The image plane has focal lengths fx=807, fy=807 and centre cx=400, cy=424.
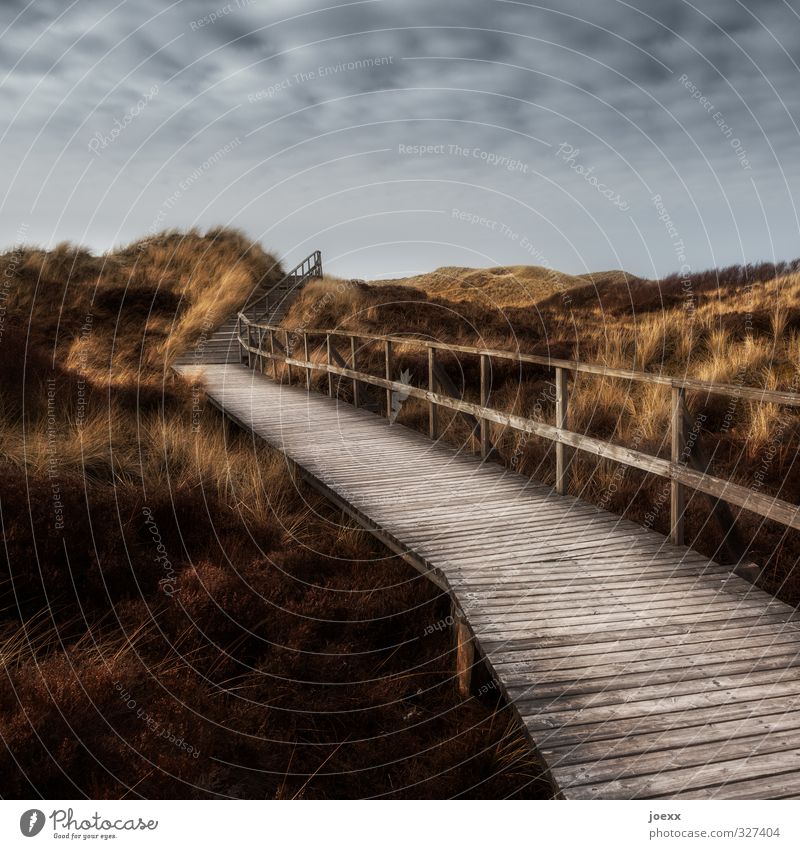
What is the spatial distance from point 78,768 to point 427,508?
3.46 metres

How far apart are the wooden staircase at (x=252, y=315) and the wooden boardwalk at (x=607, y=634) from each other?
45.8 ft

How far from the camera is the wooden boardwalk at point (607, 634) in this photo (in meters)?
3.04

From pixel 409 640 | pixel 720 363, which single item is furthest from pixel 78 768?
pixel 720 363

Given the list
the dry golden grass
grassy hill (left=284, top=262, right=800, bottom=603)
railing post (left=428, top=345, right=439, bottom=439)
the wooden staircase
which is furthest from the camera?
the dry golden grass

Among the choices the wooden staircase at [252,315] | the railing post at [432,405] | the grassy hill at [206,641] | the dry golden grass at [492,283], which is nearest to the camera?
the grassy hill at [206,641]

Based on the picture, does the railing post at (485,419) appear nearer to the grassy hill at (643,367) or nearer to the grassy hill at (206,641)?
the grassy hill at (643,367)

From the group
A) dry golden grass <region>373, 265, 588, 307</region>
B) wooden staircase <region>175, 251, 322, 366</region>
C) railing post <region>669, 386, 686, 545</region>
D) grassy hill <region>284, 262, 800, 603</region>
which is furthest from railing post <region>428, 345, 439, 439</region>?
dry golden grass <region>373, 265, 588, 307</region>

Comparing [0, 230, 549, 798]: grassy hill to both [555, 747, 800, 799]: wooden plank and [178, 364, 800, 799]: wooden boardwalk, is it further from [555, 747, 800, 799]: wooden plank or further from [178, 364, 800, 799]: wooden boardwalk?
[555, 747, 800, 799]: wooden plank

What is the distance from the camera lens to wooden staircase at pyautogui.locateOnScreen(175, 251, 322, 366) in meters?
20.8

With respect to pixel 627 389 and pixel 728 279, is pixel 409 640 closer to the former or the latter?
pixel 627 389

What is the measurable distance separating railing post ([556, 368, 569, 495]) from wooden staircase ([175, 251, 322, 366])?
14.2m

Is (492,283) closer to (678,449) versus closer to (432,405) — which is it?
(432,405)

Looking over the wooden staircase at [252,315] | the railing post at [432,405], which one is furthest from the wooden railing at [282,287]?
the railing post at [432,405]

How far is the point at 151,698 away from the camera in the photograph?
4.25 metres
